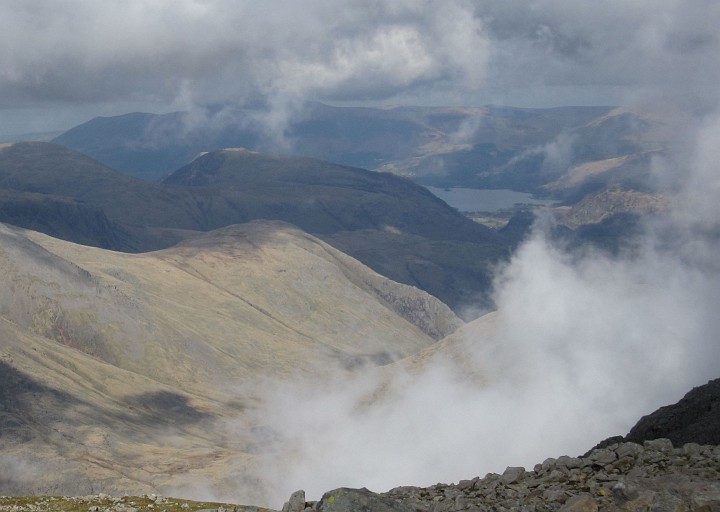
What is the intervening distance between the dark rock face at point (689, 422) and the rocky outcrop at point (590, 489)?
23710mm

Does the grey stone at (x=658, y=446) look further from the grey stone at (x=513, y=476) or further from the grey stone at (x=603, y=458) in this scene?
the grey stone at (x=513, y=476)

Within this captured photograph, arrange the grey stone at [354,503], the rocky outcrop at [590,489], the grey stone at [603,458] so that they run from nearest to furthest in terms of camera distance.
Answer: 1. the rocky outcrop at [590,489]
2. the grey stone at [354,503]
3. the grey stone at [603,458]

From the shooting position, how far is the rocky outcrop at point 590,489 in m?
31.4

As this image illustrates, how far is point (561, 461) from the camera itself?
38562 millimetres

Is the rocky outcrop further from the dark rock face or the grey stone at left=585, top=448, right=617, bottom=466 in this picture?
the dark rock face

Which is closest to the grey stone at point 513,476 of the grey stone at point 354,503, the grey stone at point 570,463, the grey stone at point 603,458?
the grey stone at point 570,463

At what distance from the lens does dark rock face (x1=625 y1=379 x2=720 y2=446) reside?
59781mm

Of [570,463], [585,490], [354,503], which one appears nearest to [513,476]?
[570,463]

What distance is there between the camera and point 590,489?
Result: 3356 centimetres

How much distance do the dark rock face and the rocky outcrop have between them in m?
23.7

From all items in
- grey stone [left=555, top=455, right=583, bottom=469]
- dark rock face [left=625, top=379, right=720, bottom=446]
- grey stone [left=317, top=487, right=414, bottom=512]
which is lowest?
grey stone [left=317, top=487, right=414, bottom=512]

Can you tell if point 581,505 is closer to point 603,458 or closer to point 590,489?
point 590,489

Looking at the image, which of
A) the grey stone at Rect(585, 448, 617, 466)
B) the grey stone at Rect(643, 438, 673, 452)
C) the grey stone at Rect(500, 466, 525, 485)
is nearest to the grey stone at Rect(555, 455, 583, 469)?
the grey stone at Rect(585, 448, 617, 466)

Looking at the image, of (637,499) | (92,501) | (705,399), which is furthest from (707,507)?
(92,501)
